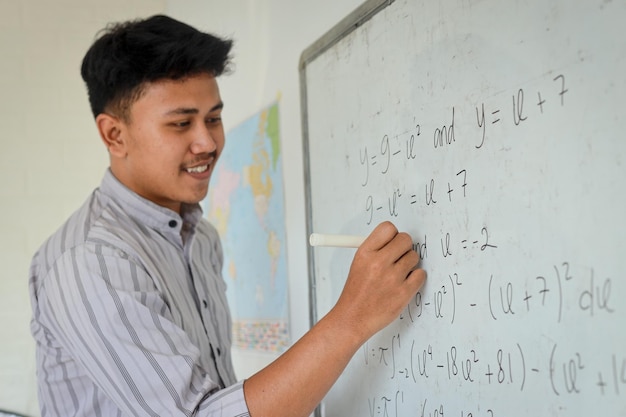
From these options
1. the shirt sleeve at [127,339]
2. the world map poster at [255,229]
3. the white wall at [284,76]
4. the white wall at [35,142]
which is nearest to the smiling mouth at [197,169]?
the shirt sleeve at [127,339]

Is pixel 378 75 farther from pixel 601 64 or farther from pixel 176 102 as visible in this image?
pixel 601 64

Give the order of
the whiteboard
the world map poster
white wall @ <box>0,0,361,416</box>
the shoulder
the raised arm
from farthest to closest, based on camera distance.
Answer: white wall @ <box>0,0,361,416</box> < the world map poster < the shoulder < the raised arm < the whiteboard

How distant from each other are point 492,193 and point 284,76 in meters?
0.94

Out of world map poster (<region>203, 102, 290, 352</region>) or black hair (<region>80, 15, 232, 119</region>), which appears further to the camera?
world map poster (<region>203, 102, 290, 352</region>)

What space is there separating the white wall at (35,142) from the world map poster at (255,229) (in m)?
0.76

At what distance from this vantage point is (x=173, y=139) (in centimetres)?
126

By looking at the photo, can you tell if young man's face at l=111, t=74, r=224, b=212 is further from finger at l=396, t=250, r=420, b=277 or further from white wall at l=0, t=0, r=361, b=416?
white wall at l=0, t=0, r=361, b=416

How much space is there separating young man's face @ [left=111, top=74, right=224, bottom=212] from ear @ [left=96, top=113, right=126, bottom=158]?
12mm

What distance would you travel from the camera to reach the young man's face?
4.11 feet

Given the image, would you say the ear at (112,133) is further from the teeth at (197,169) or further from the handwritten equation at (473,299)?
the handwritten equation at (473,299)

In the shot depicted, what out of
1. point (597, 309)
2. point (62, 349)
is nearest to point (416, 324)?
point (597, 309)

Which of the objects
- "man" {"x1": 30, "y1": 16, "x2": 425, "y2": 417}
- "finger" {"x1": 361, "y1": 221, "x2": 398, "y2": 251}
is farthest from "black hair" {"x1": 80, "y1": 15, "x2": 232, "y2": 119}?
"finger" {"x1": 361, "y1": 221, "x2": 398, "y2": 251}

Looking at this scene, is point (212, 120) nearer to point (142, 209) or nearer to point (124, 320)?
point (142, 209)

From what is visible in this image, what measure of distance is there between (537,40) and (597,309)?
13.8 inches
